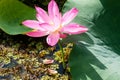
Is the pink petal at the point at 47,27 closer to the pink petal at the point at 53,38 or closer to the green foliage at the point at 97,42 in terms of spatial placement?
the pink petal at the point at 53,38

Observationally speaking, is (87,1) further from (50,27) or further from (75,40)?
(50,27)

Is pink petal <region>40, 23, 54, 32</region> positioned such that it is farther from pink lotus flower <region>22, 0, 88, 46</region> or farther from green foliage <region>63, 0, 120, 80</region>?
green foliage <region>63, 0, 120, 80</region>

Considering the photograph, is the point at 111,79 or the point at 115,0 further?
the point at 115,0

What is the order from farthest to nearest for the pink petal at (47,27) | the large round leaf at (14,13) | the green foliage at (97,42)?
1. the large round leaf at (14,13)
2. the green foliage at (97,42)
3. the pink petal at (47,27)

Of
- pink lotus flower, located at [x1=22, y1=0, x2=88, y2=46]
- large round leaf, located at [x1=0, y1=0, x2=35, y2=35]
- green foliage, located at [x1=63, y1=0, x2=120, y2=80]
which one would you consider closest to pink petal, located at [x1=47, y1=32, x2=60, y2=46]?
pink lotus flower, located at [x1=22, y1=0, x2=88, y2=46]

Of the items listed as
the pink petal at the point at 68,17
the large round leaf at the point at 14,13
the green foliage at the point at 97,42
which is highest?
the large round leaf at the point at 14,13

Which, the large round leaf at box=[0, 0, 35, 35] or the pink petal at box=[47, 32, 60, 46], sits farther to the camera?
the large round leaf at box=[0, 0, 35, 35]

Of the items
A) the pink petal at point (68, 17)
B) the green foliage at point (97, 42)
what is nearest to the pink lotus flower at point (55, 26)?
the pink petal at point (68, 17)


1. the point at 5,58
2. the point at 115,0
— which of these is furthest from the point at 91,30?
the point at 5,58
